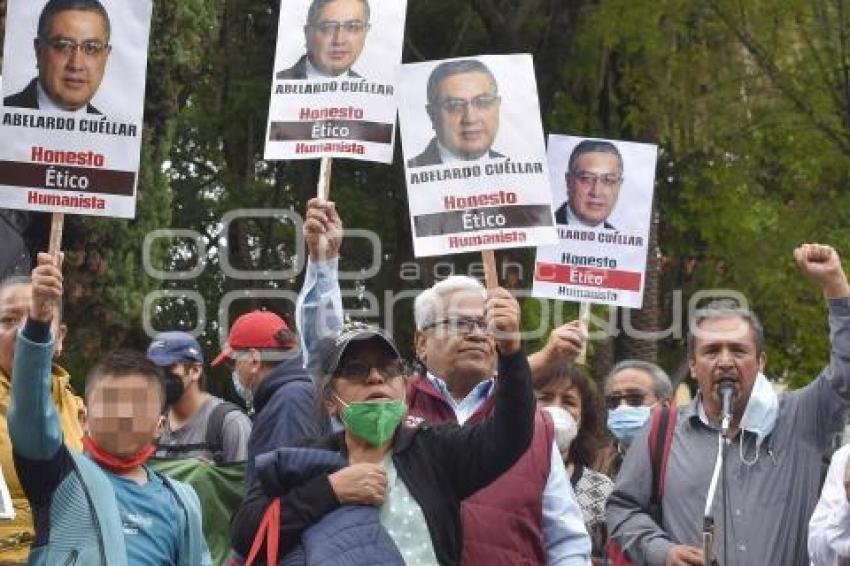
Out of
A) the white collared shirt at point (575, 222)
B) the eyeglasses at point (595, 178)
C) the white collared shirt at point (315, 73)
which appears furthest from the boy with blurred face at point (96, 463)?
the eyeglasses at point (595, 178)

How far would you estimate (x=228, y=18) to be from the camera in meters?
22.9

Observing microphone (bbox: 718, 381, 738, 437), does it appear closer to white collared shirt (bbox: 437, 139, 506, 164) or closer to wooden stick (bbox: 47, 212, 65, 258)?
white collared shirt (bbox: 437, 139, 506, 164)

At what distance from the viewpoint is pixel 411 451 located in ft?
21.5

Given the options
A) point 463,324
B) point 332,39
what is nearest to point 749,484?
point 463,324

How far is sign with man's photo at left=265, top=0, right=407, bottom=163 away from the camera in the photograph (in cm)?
938

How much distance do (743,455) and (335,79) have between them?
8.54ft

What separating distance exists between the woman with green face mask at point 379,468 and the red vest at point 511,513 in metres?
0.61

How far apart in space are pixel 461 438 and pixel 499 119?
7.10 feet

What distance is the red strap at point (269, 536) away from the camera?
20.8 feet

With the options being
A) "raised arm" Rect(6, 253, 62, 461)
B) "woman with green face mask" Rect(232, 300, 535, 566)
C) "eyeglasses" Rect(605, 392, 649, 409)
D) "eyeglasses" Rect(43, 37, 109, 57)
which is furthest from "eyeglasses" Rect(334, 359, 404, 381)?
"eyeglasses" Rect(605, 392, 649, 409)

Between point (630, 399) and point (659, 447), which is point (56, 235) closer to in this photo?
point (659, 447)

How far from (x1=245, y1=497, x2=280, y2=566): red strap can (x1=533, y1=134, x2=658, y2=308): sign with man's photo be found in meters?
4.46

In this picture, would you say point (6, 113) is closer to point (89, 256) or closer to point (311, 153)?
point (311, 153)

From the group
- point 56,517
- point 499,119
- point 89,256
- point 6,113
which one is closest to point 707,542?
point 499,119
